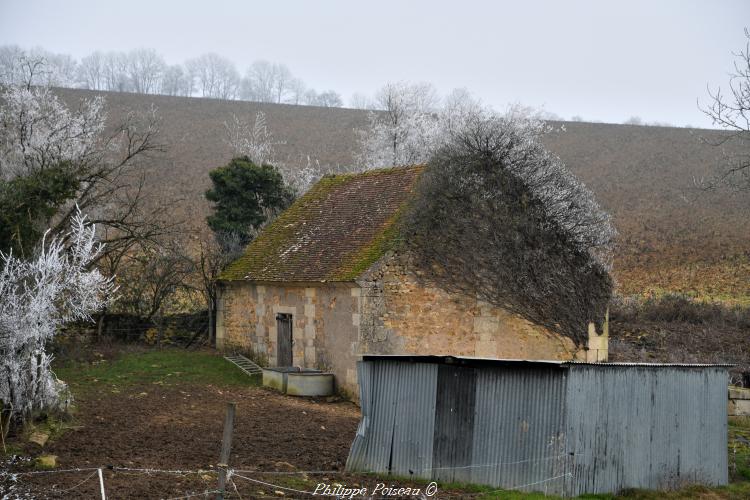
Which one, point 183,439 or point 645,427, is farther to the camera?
point 183,439

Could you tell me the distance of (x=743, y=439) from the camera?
15.3 metres

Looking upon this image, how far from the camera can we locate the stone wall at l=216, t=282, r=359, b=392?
18312mm

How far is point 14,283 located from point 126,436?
10.9 feet

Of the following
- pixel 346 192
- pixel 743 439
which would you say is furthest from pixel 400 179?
→ pixel 743 439

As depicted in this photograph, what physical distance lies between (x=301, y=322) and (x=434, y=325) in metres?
3.72

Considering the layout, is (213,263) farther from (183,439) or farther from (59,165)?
(183,439)

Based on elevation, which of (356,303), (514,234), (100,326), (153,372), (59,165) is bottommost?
(153,372)

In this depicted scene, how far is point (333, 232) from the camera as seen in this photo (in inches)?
832

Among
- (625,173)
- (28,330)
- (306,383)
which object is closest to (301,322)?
(306,383)

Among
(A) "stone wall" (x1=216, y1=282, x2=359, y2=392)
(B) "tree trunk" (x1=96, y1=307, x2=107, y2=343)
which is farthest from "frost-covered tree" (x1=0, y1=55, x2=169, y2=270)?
(A) "stone wall" (x1=216, y1=282, x2=359, y2=392)

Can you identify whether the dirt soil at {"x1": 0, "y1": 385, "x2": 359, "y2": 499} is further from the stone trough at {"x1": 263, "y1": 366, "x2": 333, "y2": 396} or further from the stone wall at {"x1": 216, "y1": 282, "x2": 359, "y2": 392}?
the stone wall at {"x1": 216, "y1": 282, "x2": 359, "y2": 392}

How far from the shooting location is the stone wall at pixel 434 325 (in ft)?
58.4

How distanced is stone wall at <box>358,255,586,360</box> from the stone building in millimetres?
22

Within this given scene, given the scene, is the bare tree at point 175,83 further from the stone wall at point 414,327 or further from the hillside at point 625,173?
the stone wall at point 414,327
